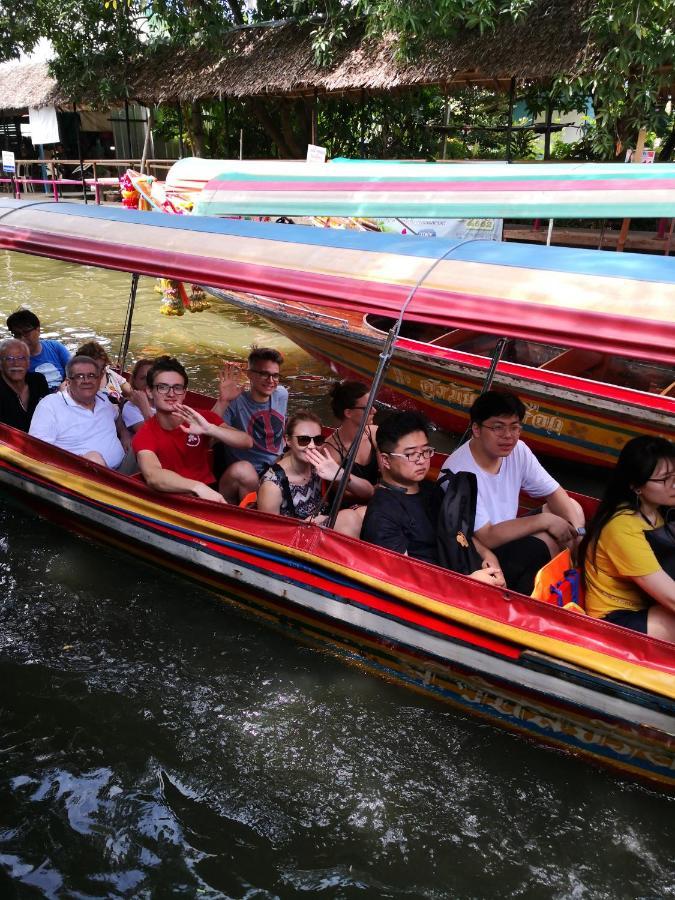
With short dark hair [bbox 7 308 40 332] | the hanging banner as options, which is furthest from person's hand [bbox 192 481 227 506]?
the hanging banner

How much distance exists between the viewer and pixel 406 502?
3545 mm

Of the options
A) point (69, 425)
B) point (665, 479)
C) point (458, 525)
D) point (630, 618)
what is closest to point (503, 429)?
point (458, 525)

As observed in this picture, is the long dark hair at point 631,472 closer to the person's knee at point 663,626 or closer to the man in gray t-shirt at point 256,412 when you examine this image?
the person's knee at point 663,626

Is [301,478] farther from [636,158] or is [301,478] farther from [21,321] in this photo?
[636,158]

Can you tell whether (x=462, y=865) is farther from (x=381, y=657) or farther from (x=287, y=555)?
(x=287, y=555)

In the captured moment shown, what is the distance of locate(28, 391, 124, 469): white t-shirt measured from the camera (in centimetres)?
470

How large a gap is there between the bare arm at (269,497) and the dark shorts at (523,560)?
44.9 inches

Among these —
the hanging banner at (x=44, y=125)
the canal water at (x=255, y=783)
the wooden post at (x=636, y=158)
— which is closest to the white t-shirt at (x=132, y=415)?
the canal water at (x=255, y=783)

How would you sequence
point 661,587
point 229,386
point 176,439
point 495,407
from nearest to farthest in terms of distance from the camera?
point 661,587 < point 495,407 < point 176,439 < point 229,386

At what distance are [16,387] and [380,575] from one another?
325 centimetres

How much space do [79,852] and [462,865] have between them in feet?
4.90

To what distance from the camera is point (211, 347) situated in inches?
380

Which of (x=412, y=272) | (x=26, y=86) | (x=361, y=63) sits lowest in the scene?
(x=412, y=272)

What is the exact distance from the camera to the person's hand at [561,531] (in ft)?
12.1
